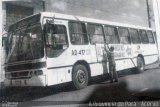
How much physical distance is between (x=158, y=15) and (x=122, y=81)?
1.11 meters

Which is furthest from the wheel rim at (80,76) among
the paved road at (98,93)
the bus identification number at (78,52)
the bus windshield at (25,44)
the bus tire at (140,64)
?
the bus tire at (140,64)

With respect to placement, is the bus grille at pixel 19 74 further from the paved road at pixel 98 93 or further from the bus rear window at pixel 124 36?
the bus rear window at pixel 124 36

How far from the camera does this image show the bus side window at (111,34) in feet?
14.9

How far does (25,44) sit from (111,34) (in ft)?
4.86

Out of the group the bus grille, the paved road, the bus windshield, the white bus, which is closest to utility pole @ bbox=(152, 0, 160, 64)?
the white bus

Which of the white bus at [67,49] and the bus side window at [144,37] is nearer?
the white bus at [67,49]

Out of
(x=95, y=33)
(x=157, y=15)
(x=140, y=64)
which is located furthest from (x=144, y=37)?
(x=157, y=15)

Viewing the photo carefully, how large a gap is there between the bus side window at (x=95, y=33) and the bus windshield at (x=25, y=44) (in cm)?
93

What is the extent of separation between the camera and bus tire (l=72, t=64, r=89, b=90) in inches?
177

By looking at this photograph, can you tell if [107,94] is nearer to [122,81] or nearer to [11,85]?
[122,81]

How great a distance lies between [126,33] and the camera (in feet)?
15.9

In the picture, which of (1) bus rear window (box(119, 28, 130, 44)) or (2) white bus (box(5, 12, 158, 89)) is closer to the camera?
(2) white bus (box(5, 12, 158, 89))

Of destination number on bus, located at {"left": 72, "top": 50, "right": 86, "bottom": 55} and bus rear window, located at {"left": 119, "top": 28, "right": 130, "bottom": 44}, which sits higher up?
bus rear window, located at {"left": 119, "top": 28, "right": 130, "bottom": 44}

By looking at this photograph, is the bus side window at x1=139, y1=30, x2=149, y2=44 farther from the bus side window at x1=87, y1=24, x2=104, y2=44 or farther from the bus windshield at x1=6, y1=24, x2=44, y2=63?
the bus windshield at x1=6, y1=24, x2=44, y2=63
